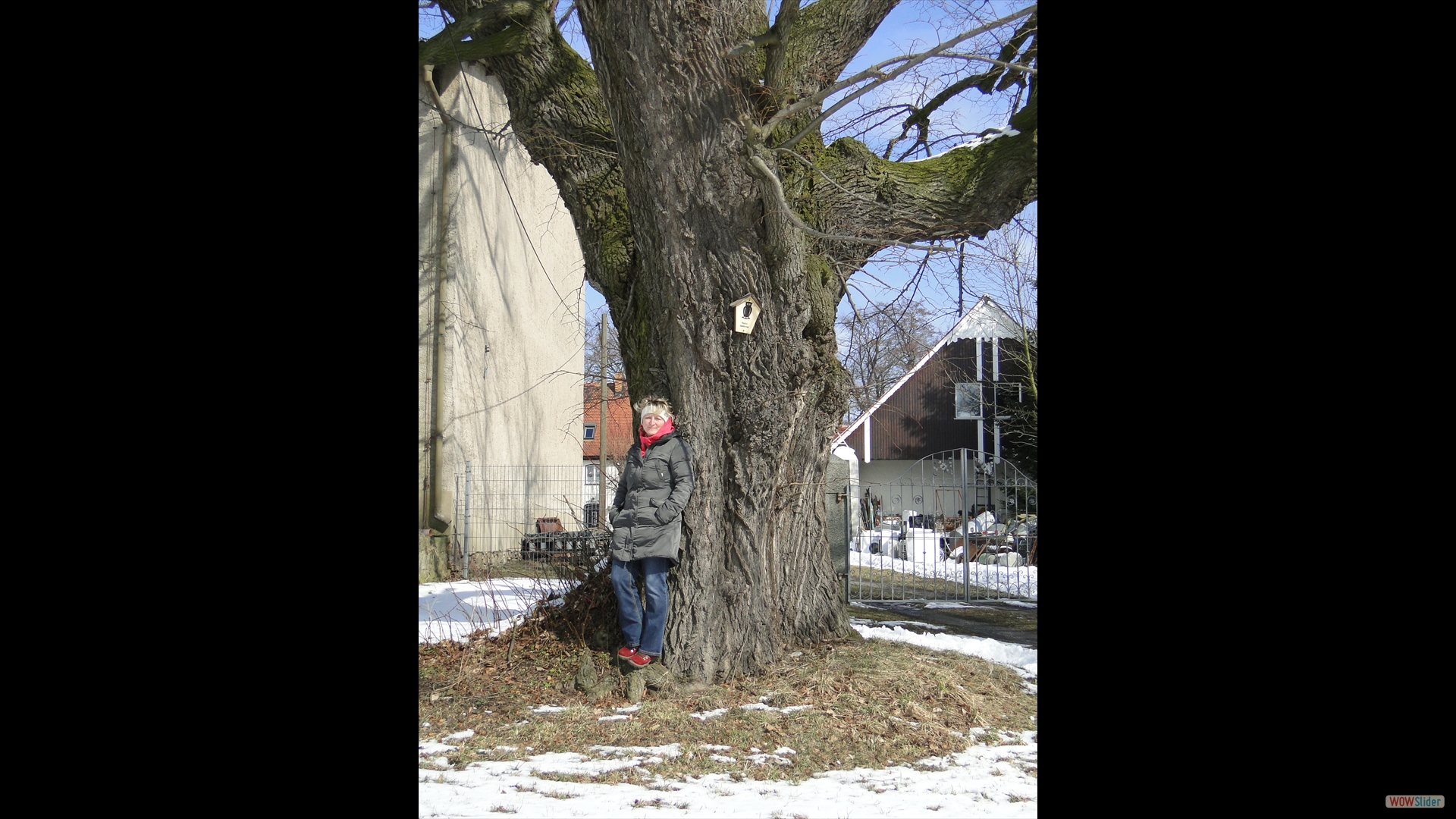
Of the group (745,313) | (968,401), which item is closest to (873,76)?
(745,313)

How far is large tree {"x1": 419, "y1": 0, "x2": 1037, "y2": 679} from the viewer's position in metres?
4.71

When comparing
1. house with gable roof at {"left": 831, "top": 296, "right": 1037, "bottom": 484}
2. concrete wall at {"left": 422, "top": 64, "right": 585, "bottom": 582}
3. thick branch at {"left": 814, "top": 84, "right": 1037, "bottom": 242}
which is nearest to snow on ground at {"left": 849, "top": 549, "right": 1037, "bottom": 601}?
house with gable roof at {"left": 831, "top": 296, "right": 1037, "bottom": 484}

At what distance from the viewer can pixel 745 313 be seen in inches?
208

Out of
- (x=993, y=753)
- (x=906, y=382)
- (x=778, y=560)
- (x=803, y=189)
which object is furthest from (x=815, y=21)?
(x=906, y=382)

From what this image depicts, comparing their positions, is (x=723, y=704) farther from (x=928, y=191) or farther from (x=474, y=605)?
(x=928, y=191)

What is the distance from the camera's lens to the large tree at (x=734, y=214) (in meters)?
4.71

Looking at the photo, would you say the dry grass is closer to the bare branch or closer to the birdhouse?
the birdhouse

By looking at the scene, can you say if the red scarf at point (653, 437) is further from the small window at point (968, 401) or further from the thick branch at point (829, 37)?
the small window at point (968, 401)

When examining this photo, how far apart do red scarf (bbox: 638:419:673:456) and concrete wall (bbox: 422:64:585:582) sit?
537 cm

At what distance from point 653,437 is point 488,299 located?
8.65 meters
